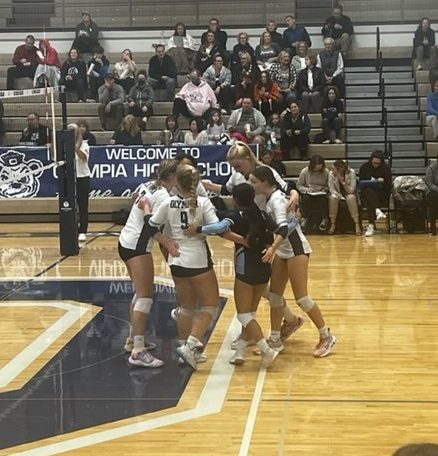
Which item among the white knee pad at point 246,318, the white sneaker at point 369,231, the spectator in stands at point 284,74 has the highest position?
the spectator in stands at point 284,74

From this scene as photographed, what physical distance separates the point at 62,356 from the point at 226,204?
917cm

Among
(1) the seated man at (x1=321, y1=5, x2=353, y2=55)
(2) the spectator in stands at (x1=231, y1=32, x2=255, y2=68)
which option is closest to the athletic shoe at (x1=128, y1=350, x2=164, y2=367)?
(2) the spectator in stands at (x1=231, y1=32, x2=255, y2=68)

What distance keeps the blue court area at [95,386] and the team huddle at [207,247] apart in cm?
29

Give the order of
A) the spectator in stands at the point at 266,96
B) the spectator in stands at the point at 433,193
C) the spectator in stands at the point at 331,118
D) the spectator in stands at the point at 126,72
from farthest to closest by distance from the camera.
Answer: the spectator in stands at the point at 126,72 → the spectator in stands at the point at 266,96 → the spectator in stands at the point at 331,118 → the spectator in stands at the point at 433,193

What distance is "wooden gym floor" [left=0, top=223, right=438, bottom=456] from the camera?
5539mm

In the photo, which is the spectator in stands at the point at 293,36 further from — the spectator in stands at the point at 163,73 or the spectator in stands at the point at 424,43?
the spectator in stands at the point at 163,73

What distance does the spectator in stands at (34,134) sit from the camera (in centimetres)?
1791

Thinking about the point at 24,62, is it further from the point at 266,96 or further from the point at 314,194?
the point at 314,194

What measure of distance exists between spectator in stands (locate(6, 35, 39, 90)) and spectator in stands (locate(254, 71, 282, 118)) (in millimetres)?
5622

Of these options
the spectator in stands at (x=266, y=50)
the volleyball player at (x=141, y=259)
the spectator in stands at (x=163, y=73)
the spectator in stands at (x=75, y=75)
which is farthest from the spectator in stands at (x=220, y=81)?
the volleyball player at (x=141, y=259)

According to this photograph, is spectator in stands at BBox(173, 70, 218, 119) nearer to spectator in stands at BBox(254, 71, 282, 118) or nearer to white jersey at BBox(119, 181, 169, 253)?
spectator in stands at BBox(254, 71, 282, 118)

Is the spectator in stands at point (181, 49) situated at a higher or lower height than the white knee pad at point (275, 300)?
higher

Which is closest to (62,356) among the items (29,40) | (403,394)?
Result: (403,394)

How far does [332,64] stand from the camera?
19.9m
